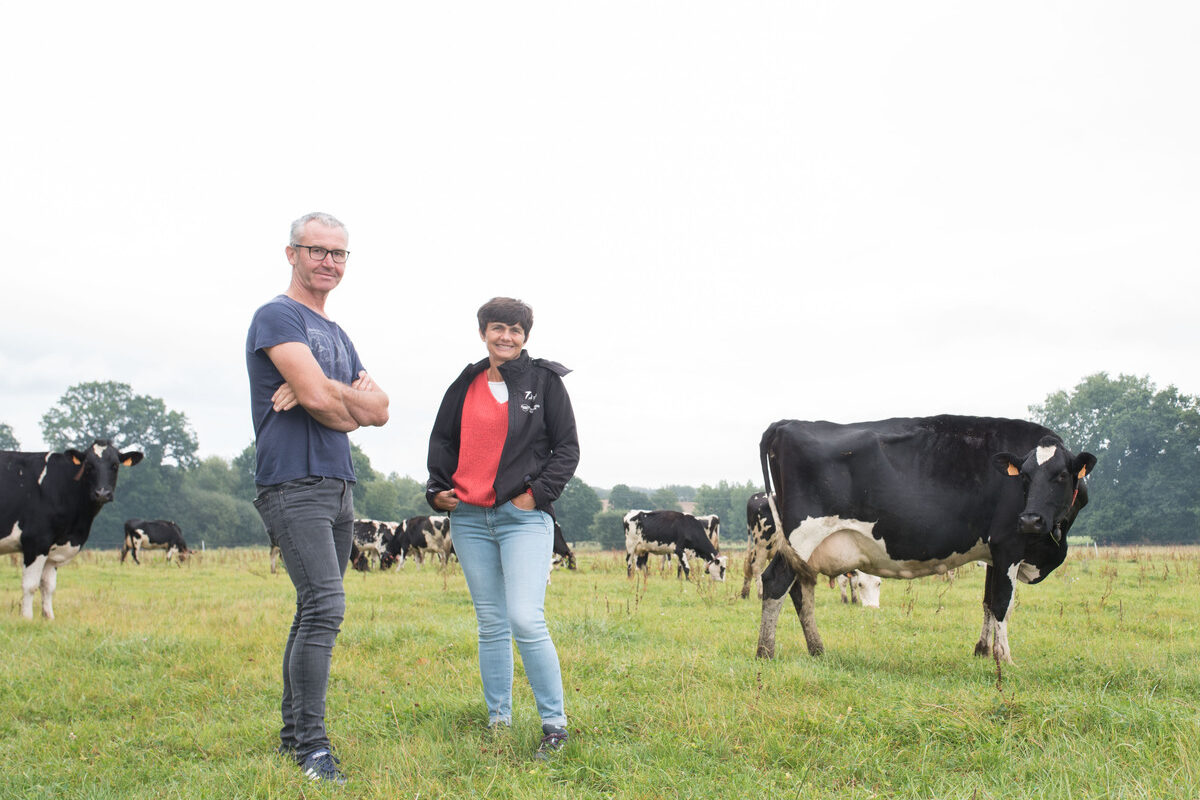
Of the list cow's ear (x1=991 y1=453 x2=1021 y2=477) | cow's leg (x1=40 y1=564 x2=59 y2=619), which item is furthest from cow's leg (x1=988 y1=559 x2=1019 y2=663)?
cow's leg (x1=40 y1=564 x2=59 y2=619)

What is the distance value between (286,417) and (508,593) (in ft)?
4.62

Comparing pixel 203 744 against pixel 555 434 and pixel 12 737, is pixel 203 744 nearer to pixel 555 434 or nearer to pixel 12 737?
pixel 12 737

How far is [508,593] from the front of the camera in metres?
4.34

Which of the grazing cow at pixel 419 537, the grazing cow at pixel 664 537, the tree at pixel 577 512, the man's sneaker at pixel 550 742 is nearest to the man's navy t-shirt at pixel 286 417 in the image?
the man's sneaker at pixel 550 742

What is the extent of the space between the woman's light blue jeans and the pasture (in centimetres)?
27

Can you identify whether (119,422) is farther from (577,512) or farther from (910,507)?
(910,507)

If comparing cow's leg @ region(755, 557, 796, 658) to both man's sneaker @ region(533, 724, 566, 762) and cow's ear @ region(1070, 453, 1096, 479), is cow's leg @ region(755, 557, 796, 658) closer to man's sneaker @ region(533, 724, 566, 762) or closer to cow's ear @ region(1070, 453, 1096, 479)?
cow's ear @ region(1070, 453, 1096, 479)

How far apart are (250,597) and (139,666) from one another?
24.4 feet

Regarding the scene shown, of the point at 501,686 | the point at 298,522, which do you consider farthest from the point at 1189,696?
the point at 298,522

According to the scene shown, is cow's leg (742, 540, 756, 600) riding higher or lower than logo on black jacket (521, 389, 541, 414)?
lower

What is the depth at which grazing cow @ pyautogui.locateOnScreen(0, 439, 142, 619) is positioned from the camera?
11094mm

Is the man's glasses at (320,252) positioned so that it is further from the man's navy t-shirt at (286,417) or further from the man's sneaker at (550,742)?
the man's sneaker at (550,742)

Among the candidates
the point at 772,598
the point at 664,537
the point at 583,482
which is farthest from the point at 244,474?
the point at 772,598

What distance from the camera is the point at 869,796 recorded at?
3604mm
